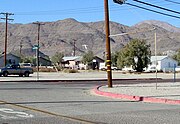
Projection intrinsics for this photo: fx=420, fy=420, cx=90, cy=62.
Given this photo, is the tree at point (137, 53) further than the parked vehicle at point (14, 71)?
Yes

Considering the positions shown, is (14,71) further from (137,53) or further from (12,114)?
(137,53)

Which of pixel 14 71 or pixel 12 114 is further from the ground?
pixel 14 71

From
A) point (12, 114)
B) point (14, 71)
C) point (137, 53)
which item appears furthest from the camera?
point (137, 53)

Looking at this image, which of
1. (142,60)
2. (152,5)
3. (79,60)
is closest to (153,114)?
(152,5)

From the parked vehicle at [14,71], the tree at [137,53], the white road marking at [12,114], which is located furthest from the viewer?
the tree at [137,53]

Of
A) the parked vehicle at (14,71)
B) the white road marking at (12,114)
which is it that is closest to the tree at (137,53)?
the parked vehicle at (14,71)

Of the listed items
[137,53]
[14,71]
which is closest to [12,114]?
[14,71]

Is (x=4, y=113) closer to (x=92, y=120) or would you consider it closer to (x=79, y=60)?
(x=92, y=120)

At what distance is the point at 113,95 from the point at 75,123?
39.5 feet

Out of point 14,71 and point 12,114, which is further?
point 14,71

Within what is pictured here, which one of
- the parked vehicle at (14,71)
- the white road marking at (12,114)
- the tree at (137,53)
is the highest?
the tree at (137,53)

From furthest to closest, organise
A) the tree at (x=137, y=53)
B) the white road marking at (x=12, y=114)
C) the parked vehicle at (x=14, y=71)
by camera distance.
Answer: the tree at (x=137, y=53)
the parked vehicle at (x=14, y=71)
the white road marking at (x=12, y=114)

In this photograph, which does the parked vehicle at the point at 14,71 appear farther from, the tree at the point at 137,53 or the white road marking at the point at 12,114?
the tree at the point at 137,53

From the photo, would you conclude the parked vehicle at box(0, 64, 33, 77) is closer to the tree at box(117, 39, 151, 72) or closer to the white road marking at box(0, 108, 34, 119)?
the white road marking at box(0, 108, 34, 119)
